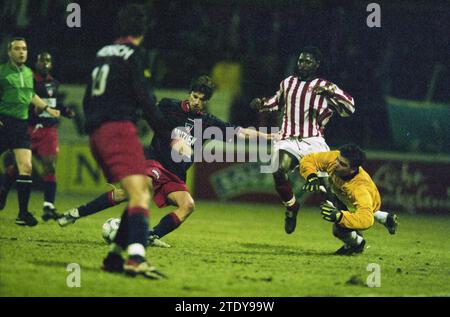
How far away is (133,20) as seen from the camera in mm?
7039

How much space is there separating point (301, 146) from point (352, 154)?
1778mm

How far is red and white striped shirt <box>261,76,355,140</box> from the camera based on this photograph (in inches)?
430

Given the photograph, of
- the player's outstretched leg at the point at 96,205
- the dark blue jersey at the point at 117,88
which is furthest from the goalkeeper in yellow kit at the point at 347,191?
the dark blue jersey at the point at 117,88

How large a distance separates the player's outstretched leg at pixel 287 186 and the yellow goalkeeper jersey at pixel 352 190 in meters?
1.03

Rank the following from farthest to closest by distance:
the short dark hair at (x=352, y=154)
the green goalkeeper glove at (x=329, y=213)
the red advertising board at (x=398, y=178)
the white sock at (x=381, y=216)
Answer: the red advertising board at (x=398, y=178)
the white sock at (x=381, y=216)
the short dark hair at (x=352, y=154)
the green goalkeeper glove at (x=329, y=213)

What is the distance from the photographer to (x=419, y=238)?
12.2 meters

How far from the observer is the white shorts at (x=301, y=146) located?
10.9 meters

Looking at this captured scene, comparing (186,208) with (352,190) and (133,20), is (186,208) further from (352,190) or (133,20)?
(133,20)

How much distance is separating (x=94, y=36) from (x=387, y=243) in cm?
978

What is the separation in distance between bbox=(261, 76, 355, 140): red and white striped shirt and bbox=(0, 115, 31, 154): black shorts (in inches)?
125

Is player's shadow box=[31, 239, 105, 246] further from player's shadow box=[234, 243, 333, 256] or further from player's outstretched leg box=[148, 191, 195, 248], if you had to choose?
player's shadow box=[234, 243, 333, 256]

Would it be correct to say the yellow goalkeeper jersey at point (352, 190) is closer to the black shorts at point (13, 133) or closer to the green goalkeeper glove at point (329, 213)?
the green goalkeeper glove at point (329, 213)

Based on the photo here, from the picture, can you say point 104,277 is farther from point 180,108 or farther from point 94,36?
point 94,36

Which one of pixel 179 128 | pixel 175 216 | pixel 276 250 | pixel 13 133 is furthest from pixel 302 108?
pixel 13 133
